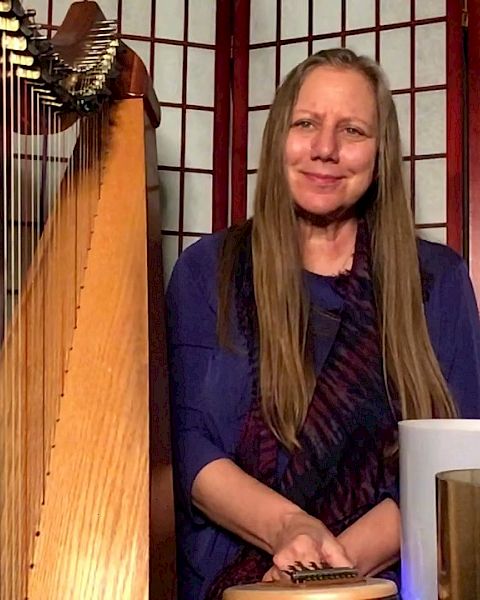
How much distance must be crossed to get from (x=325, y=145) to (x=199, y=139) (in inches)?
14.6

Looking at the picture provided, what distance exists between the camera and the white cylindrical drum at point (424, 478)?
40.4 inches

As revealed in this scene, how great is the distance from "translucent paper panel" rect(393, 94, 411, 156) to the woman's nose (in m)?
0.27

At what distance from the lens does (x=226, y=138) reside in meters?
1.79

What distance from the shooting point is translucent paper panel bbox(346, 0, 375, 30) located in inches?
68.9

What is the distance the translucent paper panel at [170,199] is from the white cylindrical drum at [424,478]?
789 millimetres

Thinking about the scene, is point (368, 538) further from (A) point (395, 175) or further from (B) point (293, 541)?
(A) point (395, 175)

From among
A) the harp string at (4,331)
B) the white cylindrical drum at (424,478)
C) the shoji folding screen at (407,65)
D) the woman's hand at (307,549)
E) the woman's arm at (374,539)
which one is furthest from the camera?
the shoji folding screen at (407,65)

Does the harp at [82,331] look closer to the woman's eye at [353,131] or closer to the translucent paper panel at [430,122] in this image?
the woman's eye at [353,131]

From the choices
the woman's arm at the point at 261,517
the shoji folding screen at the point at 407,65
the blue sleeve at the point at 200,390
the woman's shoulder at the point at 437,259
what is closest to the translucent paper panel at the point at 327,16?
the shoji folding screen at the point at 407,65

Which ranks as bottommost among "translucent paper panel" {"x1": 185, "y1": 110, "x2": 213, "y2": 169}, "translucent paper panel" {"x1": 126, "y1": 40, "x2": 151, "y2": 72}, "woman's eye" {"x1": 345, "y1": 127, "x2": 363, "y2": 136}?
"woman's eye" {"x1": 345, "y1": 127, "x2": 363, "y2": 136}

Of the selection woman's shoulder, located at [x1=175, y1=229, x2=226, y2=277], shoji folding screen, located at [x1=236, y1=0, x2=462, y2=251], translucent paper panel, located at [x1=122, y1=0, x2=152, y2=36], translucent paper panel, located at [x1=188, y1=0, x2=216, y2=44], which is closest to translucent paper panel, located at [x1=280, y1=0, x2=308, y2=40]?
shoji folding screen, located at [x1=236, y1=0, x2=462, y2=251]

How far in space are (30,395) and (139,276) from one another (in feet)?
0.60

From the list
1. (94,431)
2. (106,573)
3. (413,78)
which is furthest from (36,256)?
(413,78)

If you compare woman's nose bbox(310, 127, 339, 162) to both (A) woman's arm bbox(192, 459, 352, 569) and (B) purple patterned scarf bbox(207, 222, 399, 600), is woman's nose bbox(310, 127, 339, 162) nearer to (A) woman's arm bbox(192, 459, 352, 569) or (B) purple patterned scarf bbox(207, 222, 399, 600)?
(B) purple patterned scarf bbox(207, 222, 399, 600)
